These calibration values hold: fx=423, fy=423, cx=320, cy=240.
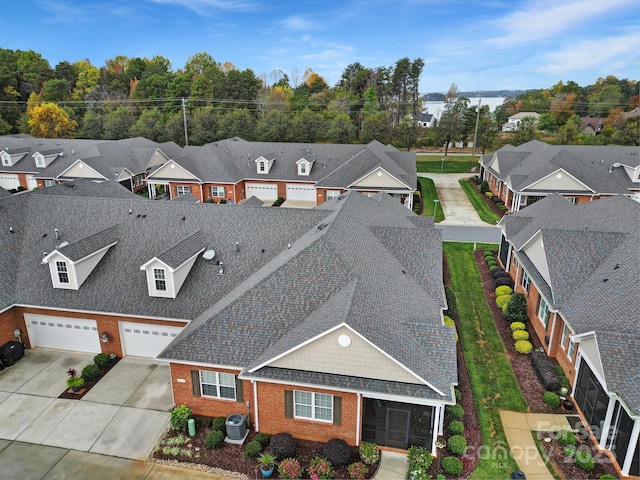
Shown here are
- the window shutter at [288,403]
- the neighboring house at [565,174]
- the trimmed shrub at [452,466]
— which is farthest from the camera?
the neighboring house at [565,174]

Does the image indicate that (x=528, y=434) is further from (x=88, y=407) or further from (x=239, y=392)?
(x=88, y=407)

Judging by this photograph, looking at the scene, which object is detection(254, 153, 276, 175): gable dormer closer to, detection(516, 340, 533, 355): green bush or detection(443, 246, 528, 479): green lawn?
Result: detection(443, 246, 528, 479): green lawn

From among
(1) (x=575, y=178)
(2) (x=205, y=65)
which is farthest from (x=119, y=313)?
(2) (x=205, y=65)

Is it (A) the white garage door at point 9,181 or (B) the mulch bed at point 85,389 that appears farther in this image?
(A) the white garage door at point 9,181

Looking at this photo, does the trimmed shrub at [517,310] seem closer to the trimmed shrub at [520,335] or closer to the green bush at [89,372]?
the trimmed shrub at [520,335]

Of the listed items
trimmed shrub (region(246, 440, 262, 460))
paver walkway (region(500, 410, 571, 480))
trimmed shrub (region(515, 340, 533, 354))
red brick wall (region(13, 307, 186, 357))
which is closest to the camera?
paver walkway (region(500, 410, 571, 480))

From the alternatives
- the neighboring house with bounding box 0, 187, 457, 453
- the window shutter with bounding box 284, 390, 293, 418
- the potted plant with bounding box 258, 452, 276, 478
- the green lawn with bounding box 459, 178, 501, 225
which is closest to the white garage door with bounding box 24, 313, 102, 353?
the neighboring house with bounding box 0, 187, 457, 453

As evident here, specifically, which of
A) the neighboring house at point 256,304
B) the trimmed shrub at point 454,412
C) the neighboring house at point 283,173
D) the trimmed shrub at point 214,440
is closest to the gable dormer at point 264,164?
the neighboring house at point 283,173
